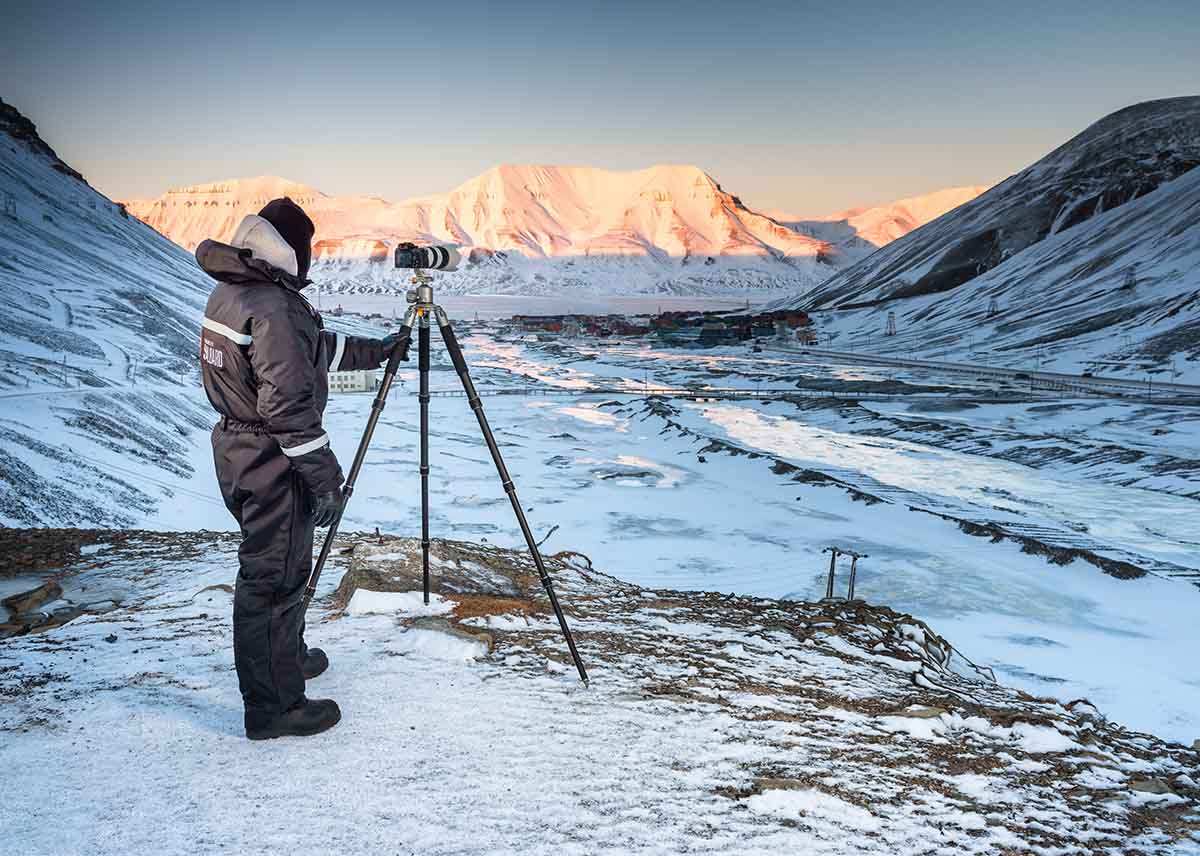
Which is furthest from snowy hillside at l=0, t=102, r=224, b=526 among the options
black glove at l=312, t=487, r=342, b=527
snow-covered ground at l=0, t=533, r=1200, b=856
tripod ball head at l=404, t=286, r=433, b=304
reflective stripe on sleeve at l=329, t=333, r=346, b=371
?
black glove at l=312, t=487, r=342, b=527

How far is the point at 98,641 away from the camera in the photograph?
5.76m

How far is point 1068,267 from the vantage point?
10244 cm

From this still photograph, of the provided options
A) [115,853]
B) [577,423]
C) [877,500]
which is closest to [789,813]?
[115,853]

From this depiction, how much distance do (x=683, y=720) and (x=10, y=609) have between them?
6.78m

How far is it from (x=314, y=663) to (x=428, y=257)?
9.20 ft

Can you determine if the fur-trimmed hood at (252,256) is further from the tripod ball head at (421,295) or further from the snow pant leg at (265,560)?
the tripod ball head at (421,295)

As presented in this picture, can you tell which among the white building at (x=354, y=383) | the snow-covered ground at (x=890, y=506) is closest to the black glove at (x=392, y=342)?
the snow-covered ground at (x=890, y=506)

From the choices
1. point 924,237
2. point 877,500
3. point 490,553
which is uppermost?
point 924,237

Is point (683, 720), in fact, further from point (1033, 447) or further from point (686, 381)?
point (686, 381)

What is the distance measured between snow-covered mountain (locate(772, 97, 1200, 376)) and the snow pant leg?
7305cm

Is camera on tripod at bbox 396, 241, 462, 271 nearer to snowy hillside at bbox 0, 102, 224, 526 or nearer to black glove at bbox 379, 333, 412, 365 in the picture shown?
black glove at bbox 379, 333, 412, 365

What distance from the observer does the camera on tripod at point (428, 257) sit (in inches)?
200

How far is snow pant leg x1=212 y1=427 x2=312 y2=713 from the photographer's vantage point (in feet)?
13.1

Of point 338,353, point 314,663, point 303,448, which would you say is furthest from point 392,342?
point 314,663
